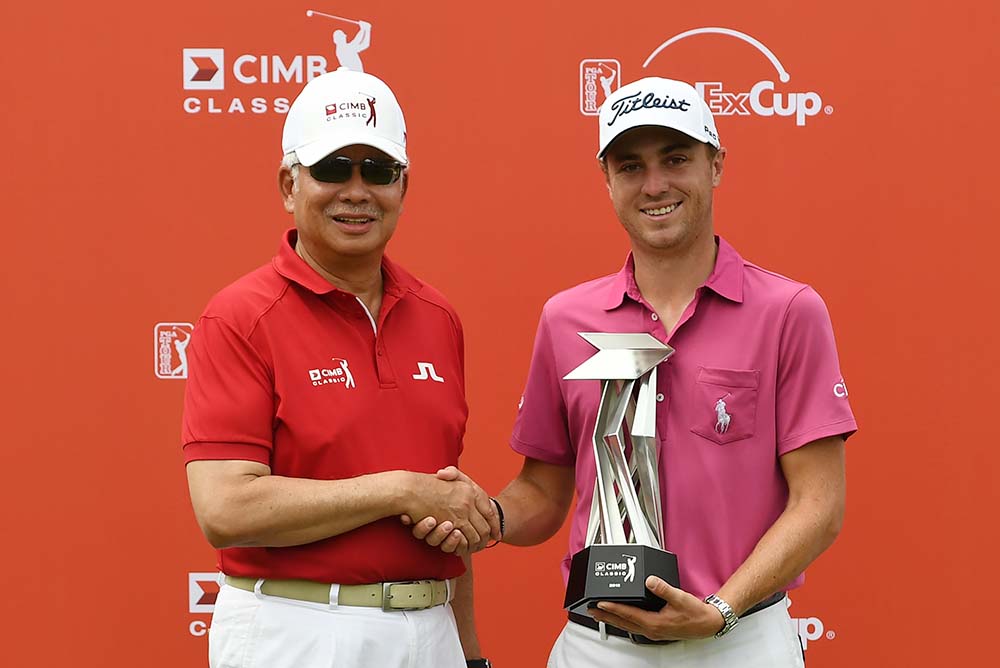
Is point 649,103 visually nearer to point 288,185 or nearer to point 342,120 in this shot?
point 342,120

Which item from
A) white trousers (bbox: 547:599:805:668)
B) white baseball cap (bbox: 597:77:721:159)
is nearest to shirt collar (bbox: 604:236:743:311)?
white baseball cap (bbox: 597:77:721:159)

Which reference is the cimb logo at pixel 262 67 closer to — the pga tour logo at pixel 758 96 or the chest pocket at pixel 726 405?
the pga tour logo at pixel 758 96

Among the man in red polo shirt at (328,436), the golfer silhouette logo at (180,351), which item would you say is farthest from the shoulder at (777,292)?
the golfer silhouette logo at (180,351)

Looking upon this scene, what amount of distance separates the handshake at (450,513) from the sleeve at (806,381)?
54 centimetres

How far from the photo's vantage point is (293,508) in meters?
1.82

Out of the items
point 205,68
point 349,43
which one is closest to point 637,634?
point 349,43

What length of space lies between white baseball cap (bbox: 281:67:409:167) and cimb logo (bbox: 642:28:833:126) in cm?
97

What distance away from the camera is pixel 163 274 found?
281 centimetres

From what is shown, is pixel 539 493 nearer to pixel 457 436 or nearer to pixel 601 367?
pixel 457 436

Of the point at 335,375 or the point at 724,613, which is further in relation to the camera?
the point at 335,375

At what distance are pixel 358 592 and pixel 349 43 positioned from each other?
1.44m

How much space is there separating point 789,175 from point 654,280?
0.89 meters

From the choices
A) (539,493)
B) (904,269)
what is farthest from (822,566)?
(539,493)

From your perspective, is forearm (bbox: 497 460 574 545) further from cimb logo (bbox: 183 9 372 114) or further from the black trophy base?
cimb logo (bbox: 183 9 372 114)
